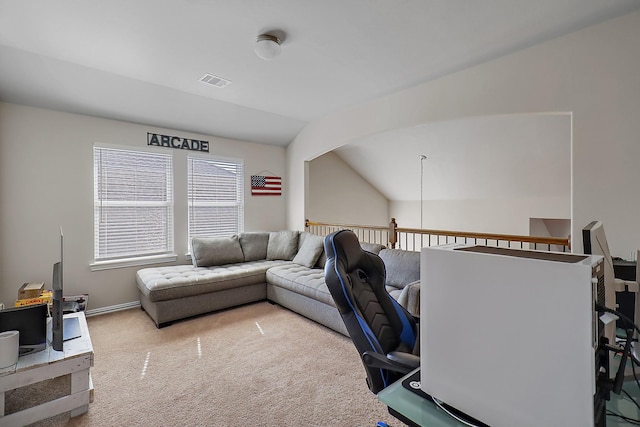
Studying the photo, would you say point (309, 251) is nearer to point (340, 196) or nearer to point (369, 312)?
point (340, 196)

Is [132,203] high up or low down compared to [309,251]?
up

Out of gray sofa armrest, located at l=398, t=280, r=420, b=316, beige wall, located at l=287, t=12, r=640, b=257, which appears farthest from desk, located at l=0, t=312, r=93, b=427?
beige wall, located at l=287, t=12, r=640, b=257

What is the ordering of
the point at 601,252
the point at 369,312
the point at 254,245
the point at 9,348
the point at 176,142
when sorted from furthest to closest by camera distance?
Answer: 1. the point at 254,245
2. the point at 176,142
3. the point at 9,348
4. the point at 369,312
5. the point at 601,252

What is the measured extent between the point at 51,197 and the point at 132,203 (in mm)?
798

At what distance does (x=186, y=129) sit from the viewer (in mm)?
4379

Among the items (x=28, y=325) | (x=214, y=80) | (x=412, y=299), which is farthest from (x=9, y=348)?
(x=214, y=80)

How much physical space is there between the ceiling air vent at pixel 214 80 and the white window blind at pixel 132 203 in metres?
1.44

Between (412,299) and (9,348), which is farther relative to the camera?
(412,299)

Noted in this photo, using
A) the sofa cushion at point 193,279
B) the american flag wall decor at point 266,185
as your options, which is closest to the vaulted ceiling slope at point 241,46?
the american flag wall decor at point 266,185

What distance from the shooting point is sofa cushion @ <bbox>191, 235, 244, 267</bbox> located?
414 cm

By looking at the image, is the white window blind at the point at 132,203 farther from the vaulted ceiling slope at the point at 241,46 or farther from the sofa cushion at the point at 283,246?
the sofa cushion at the point at 283,246

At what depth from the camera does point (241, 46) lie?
2658 mm

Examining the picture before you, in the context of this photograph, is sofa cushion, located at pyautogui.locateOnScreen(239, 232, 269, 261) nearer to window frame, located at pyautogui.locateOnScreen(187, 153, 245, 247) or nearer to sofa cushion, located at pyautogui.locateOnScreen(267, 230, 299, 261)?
sofa cushion, located at pyautogui.locateOnScreen(267, 230, 299, 261)

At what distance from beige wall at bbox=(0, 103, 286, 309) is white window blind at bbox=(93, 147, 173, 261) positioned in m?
0.11
